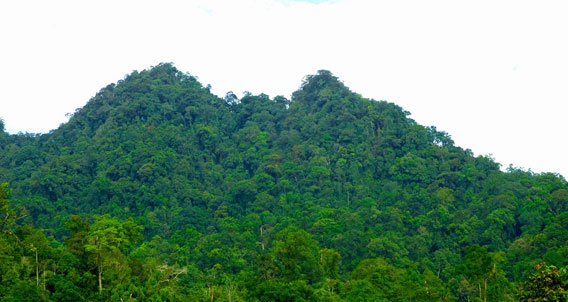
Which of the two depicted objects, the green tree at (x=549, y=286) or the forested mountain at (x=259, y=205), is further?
the forested mountain at (x=259, y=205)

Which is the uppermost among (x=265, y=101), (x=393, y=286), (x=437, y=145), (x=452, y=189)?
(x=265, y=101)

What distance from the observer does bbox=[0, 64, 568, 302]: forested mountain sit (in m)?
26.7

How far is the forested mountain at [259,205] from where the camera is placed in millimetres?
26656

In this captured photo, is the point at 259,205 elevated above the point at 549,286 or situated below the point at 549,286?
above

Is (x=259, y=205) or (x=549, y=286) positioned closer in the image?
(x=549, y=286)

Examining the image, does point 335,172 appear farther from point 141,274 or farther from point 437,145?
point 141,274

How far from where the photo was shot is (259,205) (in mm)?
46438

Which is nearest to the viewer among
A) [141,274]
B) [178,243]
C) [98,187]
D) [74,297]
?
[74,297]

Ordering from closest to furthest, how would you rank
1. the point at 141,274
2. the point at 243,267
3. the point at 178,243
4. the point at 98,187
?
the point at 141,274, the point at 243,267, the point at 178,243, the point at 98,187

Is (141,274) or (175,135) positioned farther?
(175,135)

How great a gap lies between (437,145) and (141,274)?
32.1m

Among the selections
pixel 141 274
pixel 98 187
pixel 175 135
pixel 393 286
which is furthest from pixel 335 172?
pixel 141 274

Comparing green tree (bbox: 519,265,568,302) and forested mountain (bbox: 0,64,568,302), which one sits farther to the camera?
forested mountain (bbox: 0,64,568,302)

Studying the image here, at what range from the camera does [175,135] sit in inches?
2083
